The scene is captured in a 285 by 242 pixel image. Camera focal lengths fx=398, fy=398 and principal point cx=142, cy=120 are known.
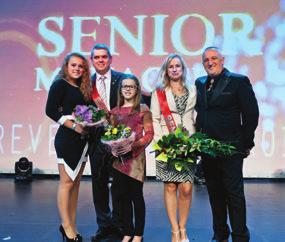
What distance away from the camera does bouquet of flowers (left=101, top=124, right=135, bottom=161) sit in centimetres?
242

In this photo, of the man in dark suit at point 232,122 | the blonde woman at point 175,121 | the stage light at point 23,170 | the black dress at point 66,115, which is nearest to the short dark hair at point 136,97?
the blonde woman at point 175,121

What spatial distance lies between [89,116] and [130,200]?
64cm

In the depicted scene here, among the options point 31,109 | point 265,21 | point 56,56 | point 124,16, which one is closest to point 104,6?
point 124,16

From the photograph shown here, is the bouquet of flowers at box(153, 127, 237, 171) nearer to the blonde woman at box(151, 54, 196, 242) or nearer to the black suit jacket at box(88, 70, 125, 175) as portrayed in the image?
the blonde woman at box(151, 54, 196, 242)

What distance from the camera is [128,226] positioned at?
2.64 m

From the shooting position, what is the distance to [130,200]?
8.74ft

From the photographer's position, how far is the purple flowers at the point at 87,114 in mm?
2494

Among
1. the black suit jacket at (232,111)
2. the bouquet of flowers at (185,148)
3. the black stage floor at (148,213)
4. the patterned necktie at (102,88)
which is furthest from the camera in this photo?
the black stage floor at (148,213)

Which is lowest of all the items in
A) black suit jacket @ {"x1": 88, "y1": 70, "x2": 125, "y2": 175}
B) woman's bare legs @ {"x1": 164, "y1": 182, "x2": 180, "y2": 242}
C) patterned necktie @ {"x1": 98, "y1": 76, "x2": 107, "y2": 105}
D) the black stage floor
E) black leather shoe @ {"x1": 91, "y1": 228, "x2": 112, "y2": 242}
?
the black stage floor

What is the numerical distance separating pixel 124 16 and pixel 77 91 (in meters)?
3.06

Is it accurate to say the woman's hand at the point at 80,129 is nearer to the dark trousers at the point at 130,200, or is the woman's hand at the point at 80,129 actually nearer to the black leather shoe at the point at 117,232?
the dark trousers at the point at 130,200

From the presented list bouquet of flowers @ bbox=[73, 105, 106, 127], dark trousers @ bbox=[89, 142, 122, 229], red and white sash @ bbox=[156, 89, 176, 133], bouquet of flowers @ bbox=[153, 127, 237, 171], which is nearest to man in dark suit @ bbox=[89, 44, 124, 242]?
dark trousers @ bbox=[89, 142, 122, 229]

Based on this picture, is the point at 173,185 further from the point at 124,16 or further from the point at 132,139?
the point at 124,16

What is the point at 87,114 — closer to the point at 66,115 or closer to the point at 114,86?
the point at 66,115
